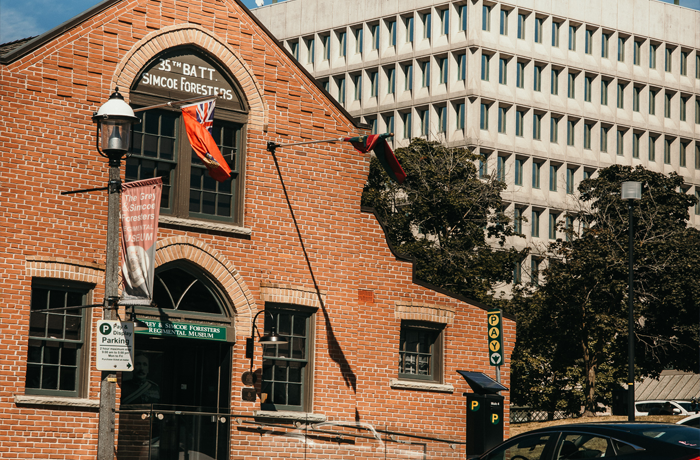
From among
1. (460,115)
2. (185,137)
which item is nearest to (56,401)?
(185,137)

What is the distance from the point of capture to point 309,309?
19922 millimetres

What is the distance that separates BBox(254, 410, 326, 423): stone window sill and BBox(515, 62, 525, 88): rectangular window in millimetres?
48581

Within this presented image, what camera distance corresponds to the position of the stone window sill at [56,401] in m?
16.5

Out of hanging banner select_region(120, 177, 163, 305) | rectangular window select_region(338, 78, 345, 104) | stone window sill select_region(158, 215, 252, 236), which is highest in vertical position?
rectangular window select_region(338, 78, 345, 104)

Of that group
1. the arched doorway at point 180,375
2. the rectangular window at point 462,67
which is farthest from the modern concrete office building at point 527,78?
the arched doorway at point 180,375

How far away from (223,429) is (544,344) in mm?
23976

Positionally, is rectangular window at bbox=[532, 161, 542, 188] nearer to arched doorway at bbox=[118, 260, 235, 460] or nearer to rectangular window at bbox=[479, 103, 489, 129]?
rectangular window at bbox=[479, 103, 489, 129]

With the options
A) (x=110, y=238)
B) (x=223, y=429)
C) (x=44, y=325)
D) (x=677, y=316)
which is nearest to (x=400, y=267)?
(x=223, y=429)

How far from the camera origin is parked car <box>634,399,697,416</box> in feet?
140

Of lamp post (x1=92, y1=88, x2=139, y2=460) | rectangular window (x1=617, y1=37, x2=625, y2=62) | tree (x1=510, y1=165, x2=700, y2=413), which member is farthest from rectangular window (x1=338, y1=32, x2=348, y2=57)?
lamp post (x1=92, y1=88, x2=139, y2=460)

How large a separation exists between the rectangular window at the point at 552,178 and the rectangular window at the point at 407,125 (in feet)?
30.7

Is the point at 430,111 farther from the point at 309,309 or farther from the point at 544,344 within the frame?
the point at 309,309

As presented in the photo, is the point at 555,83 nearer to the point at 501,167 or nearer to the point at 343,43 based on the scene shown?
the point at 501,167

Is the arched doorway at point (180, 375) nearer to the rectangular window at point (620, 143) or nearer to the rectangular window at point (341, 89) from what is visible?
the rectangular window at point (341, 89)
